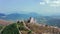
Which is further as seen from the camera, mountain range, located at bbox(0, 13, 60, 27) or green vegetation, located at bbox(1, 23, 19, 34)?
mountain range, located at bbox(0, 13, 60, 27)

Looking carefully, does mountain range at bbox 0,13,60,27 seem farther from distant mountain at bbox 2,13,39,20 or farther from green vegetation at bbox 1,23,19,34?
green vegetation at bbox 1,23,19,34

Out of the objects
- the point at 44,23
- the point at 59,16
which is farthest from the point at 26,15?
the point at 59,16

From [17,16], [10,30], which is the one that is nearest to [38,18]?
[17,16]

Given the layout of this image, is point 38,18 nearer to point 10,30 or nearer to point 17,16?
point 17,16

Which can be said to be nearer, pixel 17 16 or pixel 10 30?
pixel 10 30

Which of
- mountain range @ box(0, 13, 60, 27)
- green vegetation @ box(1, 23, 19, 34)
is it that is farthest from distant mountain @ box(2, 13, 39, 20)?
green vegetation @ box(1, 23, 19, 34)

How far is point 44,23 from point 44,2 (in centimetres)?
81

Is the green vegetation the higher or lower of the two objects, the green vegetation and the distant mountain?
the lower

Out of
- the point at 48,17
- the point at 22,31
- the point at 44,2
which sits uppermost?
the point at 44,2

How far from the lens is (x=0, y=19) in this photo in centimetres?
656

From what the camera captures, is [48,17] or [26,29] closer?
[26,29]

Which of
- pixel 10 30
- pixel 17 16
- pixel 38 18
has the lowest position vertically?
pixel 10 30

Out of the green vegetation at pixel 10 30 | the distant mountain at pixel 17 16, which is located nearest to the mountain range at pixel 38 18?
the distant mountain at pixel 17 16

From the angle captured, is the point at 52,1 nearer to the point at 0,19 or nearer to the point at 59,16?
the point at 59,16
